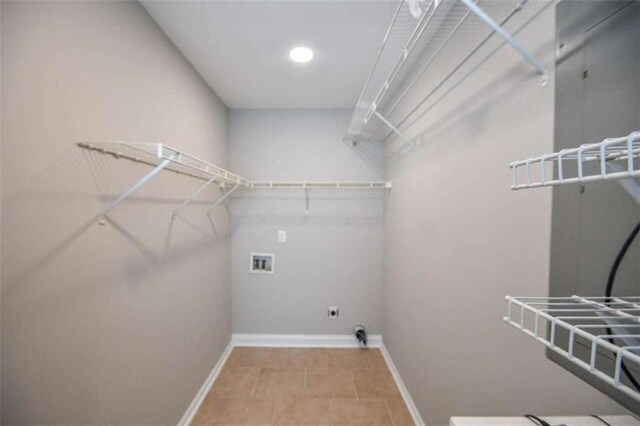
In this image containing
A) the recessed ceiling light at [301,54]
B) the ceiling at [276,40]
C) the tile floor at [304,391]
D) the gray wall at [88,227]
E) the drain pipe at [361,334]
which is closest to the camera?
the gray wall at [88,227]

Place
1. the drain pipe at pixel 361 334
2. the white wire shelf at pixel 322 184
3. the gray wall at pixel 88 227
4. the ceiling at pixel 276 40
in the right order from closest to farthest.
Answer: the gray wall at pixel 88 227, the ceiling at pixel 276 40, the white wire shelf at pixel 322 184, the drain pipe at pixel 361 334

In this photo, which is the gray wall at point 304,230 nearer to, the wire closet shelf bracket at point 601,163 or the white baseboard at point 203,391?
the white baseboard at point 203,391

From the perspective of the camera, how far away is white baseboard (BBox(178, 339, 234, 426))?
1676 mm

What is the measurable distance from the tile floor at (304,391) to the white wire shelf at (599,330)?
5.56 ft

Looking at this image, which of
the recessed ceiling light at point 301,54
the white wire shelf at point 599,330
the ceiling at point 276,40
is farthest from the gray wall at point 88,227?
the white wire shelf at point 599,330

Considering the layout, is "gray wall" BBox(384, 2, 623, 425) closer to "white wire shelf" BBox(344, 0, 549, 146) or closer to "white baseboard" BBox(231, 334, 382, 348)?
"white wire shelf" BBox(344, 0, 549, 146)

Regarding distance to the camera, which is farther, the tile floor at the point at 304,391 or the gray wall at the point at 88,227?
the tile floor at the point at 304,391

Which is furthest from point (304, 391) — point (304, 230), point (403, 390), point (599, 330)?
point (599, 330)

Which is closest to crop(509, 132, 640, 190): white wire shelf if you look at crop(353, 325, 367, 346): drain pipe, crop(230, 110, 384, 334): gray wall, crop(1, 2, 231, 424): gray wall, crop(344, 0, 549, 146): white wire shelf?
crop(344, 0, 549, 146): white wire shelf

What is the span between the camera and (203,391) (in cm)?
193

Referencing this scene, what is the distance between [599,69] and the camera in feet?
1.75

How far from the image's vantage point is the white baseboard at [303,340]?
2.62 meters

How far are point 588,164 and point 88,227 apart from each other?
5.39 ft

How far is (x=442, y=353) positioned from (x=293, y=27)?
209 cm
